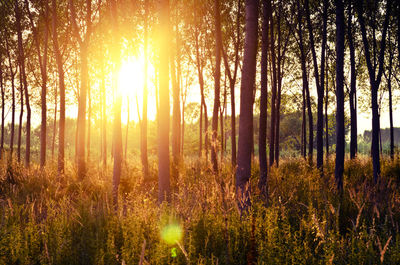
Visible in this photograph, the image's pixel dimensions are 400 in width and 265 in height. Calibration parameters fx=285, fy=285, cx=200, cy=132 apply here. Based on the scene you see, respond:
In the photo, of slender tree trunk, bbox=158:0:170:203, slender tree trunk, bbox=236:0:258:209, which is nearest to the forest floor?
slender tree trunk, bbox=236:0:258:209

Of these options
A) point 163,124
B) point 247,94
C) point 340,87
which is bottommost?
point 163,124

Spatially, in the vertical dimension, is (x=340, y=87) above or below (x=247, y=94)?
above

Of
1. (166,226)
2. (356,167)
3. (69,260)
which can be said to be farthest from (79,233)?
(356,167)

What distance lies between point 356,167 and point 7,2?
1901 centimetres

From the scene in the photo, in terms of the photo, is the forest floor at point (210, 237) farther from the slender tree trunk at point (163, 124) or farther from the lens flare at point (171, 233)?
the slender tree trunk at point (163, 124)

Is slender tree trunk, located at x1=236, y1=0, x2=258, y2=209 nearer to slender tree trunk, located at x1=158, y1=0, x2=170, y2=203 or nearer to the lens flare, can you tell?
the lens flare

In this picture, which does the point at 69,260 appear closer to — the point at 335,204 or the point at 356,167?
the point at 335,204

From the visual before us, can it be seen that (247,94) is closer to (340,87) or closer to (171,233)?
(171,233)

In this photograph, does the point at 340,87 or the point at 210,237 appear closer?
the point at 210,237

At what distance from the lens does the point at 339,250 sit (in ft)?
9.36

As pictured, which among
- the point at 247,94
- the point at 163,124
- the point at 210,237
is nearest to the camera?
the point at 210,237

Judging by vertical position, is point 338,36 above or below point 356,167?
above

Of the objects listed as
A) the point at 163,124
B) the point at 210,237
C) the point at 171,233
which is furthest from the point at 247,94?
the point at 171,233

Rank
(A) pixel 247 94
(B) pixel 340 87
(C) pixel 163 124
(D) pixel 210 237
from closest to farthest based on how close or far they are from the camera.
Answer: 1. (D) pixel 210 237
2. (A) pixel 247 94
3. (C) pixel 163 124
4. (B) pixel 340 87
